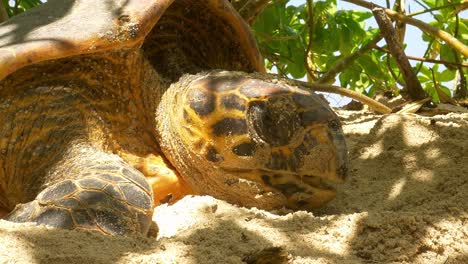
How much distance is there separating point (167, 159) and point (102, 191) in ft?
2.70

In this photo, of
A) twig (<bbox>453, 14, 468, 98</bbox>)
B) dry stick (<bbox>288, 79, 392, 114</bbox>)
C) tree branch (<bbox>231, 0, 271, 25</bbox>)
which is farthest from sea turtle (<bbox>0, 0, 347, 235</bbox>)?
twig (<bbox>453, 14, 468, 98</bbox>)

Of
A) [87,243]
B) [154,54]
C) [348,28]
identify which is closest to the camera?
[87,243]

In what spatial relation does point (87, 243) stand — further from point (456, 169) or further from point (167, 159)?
point (456, 169)

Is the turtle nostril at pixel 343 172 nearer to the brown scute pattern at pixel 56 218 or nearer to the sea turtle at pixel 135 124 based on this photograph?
the sea turtle at pixel 135 124

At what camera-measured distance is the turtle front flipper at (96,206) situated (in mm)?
1785

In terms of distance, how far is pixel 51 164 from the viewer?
238cm

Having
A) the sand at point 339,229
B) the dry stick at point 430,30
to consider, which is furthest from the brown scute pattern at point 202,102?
the dry stick at point 430,30

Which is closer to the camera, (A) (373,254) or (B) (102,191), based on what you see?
(A) (373,254)

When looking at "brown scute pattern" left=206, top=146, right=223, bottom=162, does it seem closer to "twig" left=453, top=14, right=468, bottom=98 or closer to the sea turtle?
the sea turtle

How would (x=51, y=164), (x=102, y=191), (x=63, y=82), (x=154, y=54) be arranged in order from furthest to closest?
(x=154, y=54) → (x=63, y=82) → (x=51, y=164) → (x=102, y=191)

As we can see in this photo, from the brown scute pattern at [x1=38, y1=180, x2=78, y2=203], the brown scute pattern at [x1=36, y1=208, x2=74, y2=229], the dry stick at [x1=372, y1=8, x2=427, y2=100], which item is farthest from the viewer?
the dry stick at [x1=372, y1=8, x2=427, y2=100]

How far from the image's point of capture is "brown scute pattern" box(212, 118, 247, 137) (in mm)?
2365

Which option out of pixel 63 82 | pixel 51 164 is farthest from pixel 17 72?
pixel 51 164

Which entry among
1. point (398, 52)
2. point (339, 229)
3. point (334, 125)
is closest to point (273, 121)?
point (334, 125)
